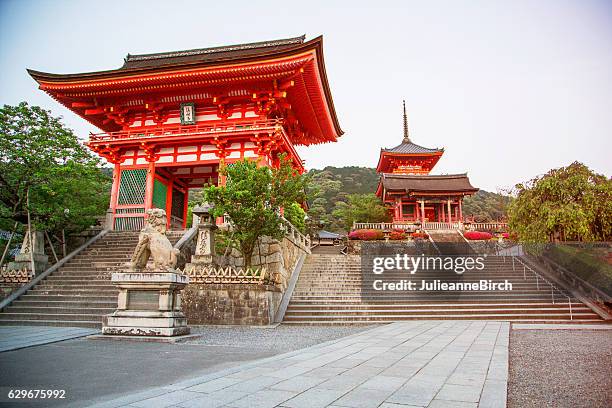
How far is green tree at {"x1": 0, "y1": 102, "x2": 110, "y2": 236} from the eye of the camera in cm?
1377

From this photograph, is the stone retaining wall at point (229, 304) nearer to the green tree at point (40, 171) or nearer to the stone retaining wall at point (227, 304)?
the stone retaining wall at point (227, 304)

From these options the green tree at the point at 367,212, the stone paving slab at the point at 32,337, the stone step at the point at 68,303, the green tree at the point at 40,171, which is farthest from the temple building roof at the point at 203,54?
the green tree at the point at 367,212

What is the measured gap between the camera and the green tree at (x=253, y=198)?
1262 cm

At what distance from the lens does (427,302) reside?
13.6 metres

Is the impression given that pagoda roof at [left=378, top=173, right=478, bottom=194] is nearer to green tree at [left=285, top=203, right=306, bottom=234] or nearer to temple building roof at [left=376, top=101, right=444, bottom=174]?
temple building roof at [left=376, top=101, right=444, bottom=174]

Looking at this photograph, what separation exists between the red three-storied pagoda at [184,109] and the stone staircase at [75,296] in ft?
11.7

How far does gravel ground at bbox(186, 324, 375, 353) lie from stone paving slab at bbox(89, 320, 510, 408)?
4.07 feet

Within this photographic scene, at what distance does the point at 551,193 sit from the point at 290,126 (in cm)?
1340

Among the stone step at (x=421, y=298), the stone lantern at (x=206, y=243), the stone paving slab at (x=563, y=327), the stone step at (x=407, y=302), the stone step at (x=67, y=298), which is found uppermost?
the stone lantern at (x=206, y=243)

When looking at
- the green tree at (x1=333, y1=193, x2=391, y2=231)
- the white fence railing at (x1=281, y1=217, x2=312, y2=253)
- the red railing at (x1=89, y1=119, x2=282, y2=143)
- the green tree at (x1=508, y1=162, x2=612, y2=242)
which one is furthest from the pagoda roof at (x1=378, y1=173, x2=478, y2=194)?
the red railing at (x1=89, y1=119, x2=282, y2=143)

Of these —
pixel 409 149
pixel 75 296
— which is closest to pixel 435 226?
pixel 409 149

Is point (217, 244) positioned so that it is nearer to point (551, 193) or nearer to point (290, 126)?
point (290, 126)

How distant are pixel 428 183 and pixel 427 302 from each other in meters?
24.0

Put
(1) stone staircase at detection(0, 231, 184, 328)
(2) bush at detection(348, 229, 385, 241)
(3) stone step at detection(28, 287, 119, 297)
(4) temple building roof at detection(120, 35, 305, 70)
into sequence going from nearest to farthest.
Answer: (1) stone staircase at detection(0, 231, 184, 328) → (3) stone step at detection(28, 287, 119, 297) → (4) temple building roof at detection(120, 35, 305, 70) → (2) bush at detection(348, 229, 385, 241)
